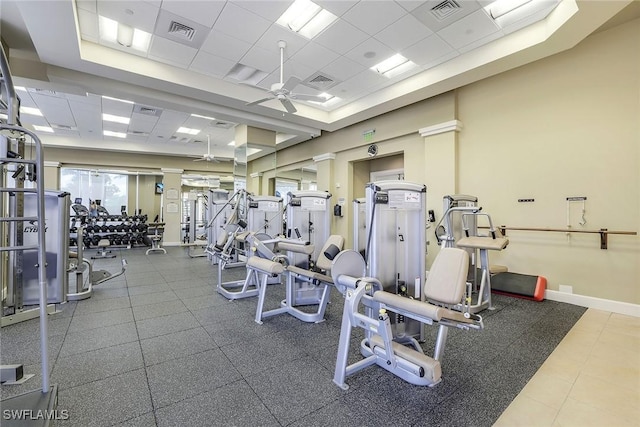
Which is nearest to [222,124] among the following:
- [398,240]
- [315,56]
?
[315,56]

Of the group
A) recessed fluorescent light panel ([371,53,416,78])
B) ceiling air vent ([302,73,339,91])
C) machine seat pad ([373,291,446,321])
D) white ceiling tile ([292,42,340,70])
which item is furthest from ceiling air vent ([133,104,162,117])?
machine seat pad ([373,291,446,321])

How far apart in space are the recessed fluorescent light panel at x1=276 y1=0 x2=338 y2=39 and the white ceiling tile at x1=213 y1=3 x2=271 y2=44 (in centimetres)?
28

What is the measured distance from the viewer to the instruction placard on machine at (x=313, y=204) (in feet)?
13.7

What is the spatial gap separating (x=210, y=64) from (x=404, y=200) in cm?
431

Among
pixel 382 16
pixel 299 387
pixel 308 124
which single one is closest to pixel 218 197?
pixel 308 124

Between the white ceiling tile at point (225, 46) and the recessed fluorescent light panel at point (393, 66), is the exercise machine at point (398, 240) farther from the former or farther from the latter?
the white ceiling tile at point (225, 46)

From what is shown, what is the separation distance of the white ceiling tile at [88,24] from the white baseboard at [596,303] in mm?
7567

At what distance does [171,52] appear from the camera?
464cm

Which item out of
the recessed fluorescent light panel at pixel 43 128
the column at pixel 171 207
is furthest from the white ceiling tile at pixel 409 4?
the column at pixel 171 207

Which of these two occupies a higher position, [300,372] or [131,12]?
[131,12]

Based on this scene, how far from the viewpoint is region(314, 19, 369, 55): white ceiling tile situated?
13.2 ft

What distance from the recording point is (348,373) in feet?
7.48

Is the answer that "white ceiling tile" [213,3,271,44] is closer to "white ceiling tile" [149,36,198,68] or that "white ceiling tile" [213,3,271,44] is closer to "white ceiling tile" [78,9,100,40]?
"white ceiling tile" [149,36,198,68]

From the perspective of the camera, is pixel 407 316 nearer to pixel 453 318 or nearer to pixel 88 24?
pixel 453 318
